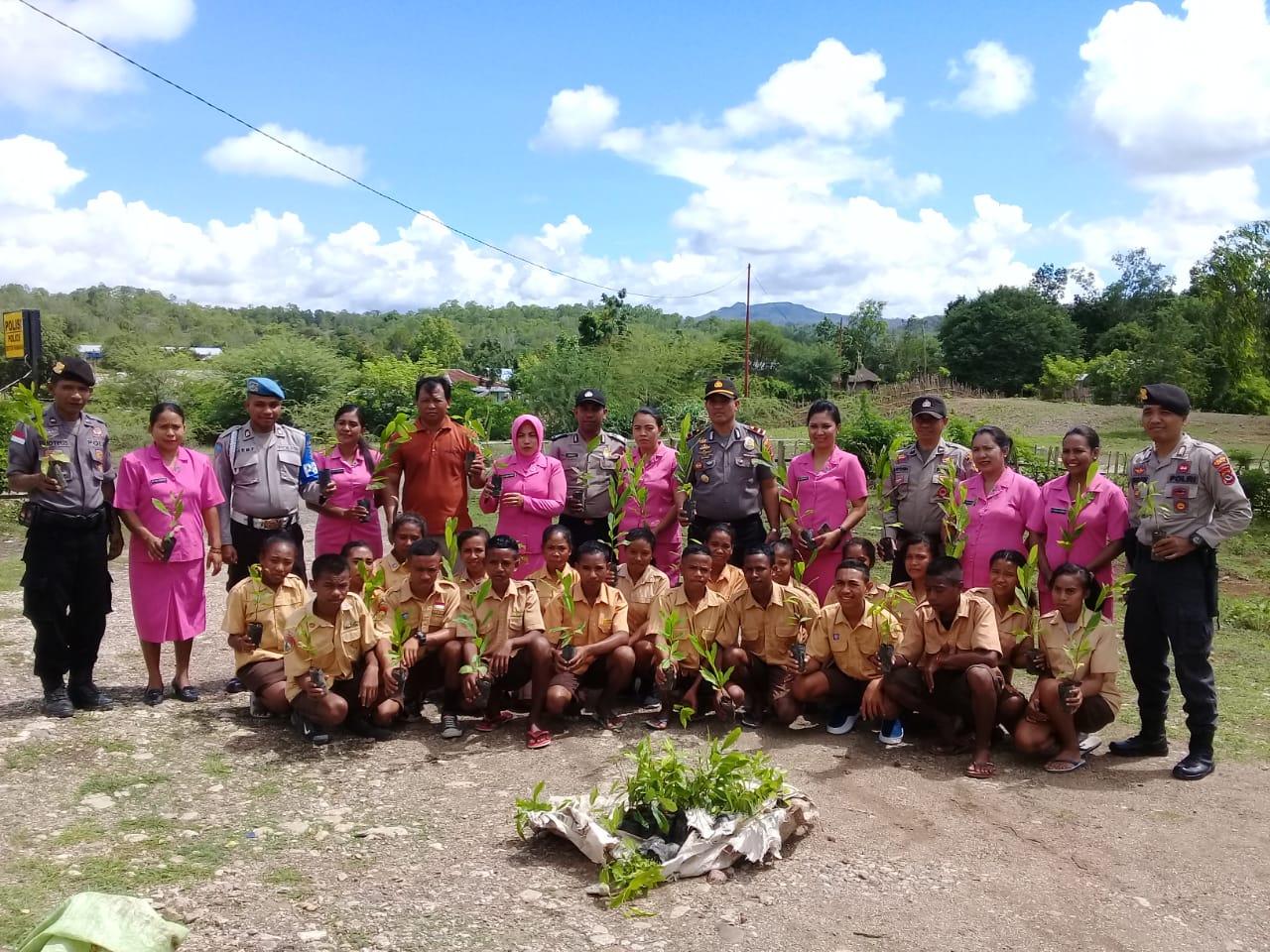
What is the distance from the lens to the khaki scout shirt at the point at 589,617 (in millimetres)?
5555

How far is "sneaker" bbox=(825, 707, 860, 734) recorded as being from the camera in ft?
17.7

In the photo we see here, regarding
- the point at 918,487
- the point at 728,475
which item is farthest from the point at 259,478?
the point at 918,487

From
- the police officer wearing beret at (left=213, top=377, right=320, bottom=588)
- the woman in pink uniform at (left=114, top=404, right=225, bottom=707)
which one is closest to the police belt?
the police officer wearing beret at (left=213, top=377, right=320, bottom=588)

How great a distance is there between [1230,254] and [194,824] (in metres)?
23.3

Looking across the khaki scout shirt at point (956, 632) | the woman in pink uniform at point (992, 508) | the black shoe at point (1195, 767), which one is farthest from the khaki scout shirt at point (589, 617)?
the black shoe at point (1195, 767)

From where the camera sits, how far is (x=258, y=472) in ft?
18.8

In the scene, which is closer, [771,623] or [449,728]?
[449,728]

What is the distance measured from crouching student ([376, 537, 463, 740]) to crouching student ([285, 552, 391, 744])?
0.41ft

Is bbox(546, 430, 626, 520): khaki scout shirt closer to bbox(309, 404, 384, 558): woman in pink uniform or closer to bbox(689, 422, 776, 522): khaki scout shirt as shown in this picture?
bbox(689, 422, 776, 522): khaki scout shirt

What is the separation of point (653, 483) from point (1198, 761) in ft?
10.6

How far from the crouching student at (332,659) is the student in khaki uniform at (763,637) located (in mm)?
1922

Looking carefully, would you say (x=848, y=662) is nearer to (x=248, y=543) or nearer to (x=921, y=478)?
(x=921, y=478)

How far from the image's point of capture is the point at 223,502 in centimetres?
586

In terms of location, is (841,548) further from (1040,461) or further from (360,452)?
(1040,461)
